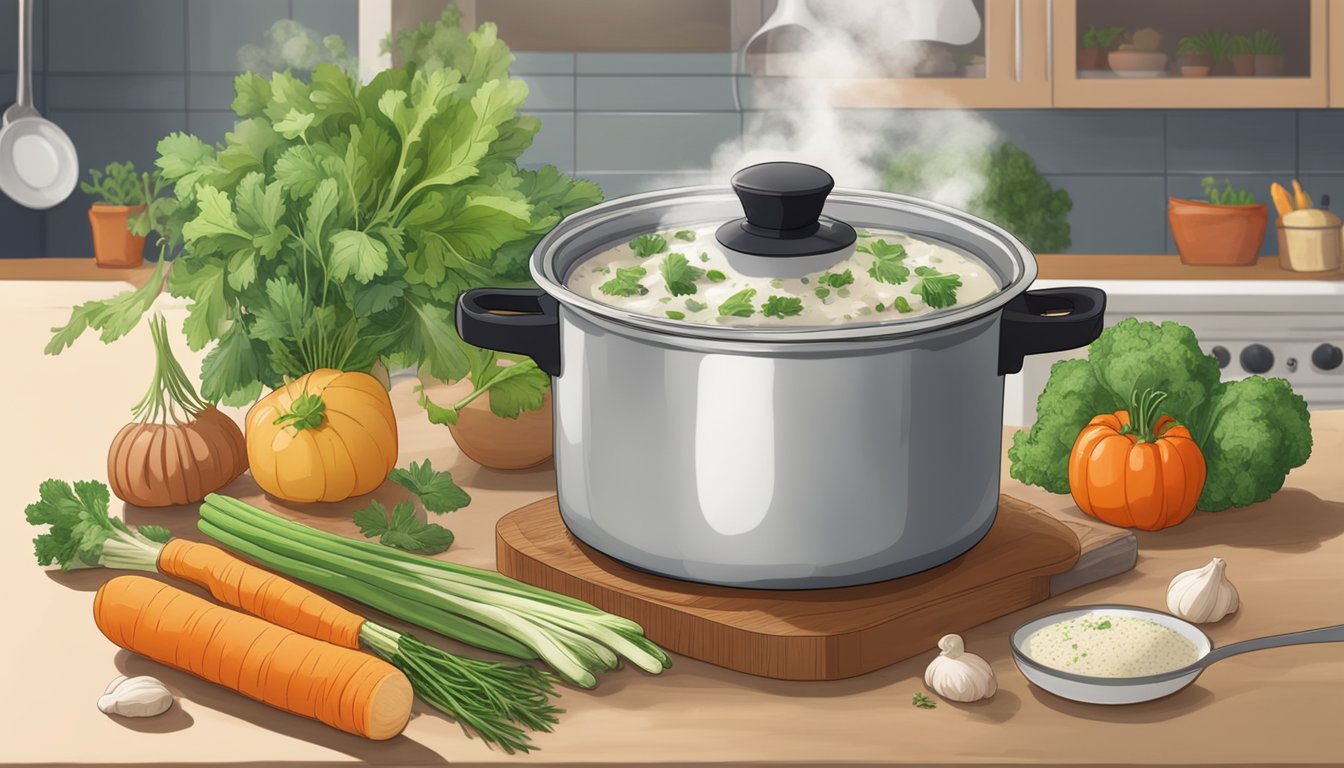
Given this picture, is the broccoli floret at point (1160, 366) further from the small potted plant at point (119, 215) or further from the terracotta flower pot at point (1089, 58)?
the small potted plant at point (119, 215)

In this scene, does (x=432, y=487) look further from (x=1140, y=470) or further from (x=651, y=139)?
(x=651, y=139)

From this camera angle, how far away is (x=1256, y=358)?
267cm

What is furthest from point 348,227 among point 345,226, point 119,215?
point 119,215

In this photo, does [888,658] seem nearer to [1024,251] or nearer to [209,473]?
[1024,251]

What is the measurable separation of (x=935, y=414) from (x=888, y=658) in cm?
17

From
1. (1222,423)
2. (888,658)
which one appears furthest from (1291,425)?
(888,658)

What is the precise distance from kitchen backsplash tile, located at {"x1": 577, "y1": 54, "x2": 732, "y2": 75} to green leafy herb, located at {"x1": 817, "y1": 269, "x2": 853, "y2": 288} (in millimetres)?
2591

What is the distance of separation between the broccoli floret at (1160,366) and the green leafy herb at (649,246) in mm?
410

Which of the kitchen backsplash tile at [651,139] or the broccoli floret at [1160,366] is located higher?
the kitchen backsplash tile at [651,139]

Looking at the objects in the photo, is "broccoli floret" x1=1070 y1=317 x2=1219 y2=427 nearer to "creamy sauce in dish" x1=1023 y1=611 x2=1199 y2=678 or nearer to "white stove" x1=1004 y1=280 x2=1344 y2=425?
"creamy sauce in dish" x1=1023 y1=611 x2=1199 y2=678

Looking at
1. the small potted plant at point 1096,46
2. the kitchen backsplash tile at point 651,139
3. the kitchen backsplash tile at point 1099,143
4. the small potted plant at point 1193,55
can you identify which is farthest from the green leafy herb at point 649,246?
the kitchen backsplash tile at point 1099,143

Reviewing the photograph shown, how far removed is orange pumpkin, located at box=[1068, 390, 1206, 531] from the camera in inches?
44.0

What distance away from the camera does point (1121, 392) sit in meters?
1.16

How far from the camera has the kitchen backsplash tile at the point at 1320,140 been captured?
11.1 feet
